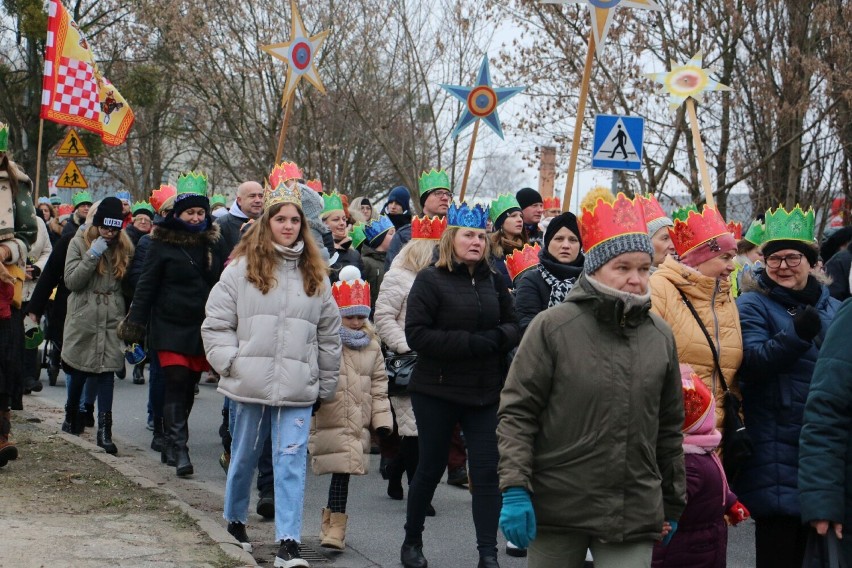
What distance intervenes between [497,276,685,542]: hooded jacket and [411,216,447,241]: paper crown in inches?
174

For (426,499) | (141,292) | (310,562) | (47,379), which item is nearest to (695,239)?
(426,499)

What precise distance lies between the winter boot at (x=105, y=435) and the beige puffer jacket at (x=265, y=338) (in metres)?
3.65

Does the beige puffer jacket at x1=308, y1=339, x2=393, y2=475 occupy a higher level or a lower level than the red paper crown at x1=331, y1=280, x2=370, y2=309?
lower

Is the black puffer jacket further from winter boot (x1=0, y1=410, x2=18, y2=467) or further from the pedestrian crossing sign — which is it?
the pedestrian crossing sign

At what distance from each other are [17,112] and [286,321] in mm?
31840

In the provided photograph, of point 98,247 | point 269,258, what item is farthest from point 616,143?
point 269,258

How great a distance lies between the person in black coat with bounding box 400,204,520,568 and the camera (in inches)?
282

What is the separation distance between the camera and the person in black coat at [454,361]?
282 inches

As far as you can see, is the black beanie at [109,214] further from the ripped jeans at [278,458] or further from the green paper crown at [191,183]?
the ripped jeans at [278,458]

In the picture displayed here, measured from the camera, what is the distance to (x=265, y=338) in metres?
7.09

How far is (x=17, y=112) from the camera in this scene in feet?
120

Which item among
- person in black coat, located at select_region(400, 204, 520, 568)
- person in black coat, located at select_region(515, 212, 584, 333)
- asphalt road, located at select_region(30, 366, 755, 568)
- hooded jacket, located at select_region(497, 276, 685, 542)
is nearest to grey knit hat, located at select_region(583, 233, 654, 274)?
hooded jacket, located at select_region(497, 276, 685, 542)

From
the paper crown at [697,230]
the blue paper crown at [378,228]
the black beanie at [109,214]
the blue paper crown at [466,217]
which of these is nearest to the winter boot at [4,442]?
the black beanie at [109,214]

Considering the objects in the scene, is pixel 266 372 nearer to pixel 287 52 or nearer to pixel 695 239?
pixel 695 239
